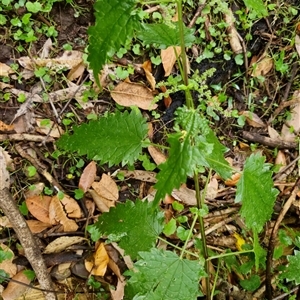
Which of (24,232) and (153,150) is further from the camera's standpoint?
(153,150)

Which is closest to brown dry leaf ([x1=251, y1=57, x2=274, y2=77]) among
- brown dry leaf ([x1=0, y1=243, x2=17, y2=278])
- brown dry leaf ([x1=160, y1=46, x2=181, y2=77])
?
brown dry leaf ([x1=160, y1=46, x2=181, y2=77])

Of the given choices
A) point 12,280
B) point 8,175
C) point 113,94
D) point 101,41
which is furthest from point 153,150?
point 101,41

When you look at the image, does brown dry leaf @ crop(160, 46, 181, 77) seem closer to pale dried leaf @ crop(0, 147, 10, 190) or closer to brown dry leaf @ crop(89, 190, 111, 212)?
brown dry leaf @ crop(89, 190, 111, 212)

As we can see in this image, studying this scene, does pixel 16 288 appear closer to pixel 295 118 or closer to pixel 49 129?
pixel 49 129

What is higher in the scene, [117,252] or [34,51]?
[34,51]

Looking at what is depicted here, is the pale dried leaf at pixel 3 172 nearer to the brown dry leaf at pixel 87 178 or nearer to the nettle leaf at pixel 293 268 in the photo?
the brown dry leaf at pixel 87 178

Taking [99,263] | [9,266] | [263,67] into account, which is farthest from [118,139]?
[263,67]

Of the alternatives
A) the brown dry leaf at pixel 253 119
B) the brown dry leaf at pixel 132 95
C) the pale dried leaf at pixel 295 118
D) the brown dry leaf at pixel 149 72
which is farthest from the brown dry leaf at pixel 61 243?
the pale dried leaf at pixel 295 118

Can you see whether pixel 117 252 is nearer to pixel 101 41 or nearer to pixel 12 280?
pixel 12 280
